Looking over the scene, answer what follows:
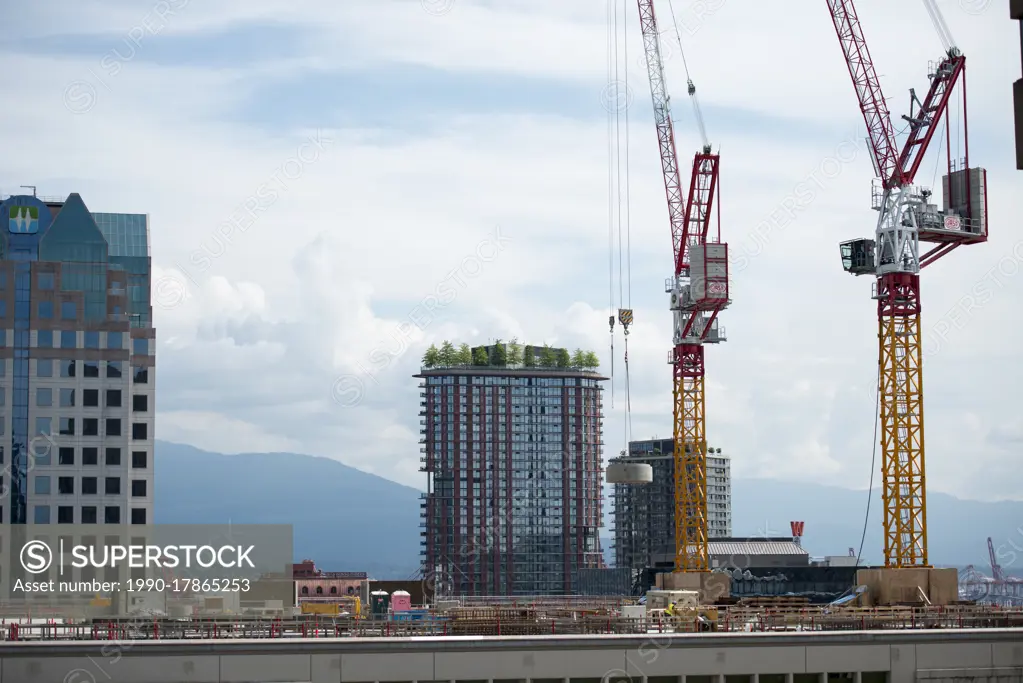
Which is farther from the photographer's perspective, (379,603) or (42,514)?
(42,514)

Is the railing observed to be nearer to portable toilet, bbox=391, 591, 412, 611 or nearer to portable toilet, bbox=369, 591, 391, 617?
portable toilet, bbox=391, 591, 412, 611

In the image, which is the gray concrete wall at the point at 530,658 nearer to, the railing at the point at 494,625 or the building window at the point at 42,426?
the railing at the point at 494,625

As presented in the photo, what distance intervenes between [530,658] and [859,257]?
72279 millimetres

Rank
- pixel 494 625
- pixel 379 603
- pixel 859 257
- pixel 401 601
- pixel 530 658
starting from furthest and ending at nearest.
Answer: pixel 859 257 → pixel 379 603 → pixel 401 601 → pixel 494 625 → pixel 530 658

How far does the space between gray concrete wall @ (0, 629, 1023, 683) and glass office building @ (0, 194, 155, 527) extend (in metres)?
72.5

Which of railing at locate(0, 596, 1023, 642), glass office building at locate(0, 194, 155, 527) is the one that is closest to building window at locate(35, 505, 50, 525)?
glass office building at locate(0, 194, 155, 527)

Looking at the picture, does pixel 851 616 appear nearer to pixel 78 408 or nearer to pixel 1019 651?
pixel 1019 651

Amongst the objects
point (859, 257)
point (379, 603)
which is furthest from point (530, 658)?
point (859, 257)

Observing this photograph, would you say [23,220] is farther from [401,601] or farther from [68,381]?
[401,601]

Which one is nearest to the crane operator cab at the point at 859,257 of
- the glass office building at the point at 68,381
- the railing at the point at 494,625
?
the railing at the point at 494,625

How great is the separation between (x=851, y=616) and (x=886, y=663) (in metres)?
4.91

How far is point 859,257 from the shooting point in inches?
4948

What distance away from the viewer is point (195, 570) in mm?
92062

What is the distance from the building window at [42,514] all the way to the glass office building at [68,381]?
0.31 ft
